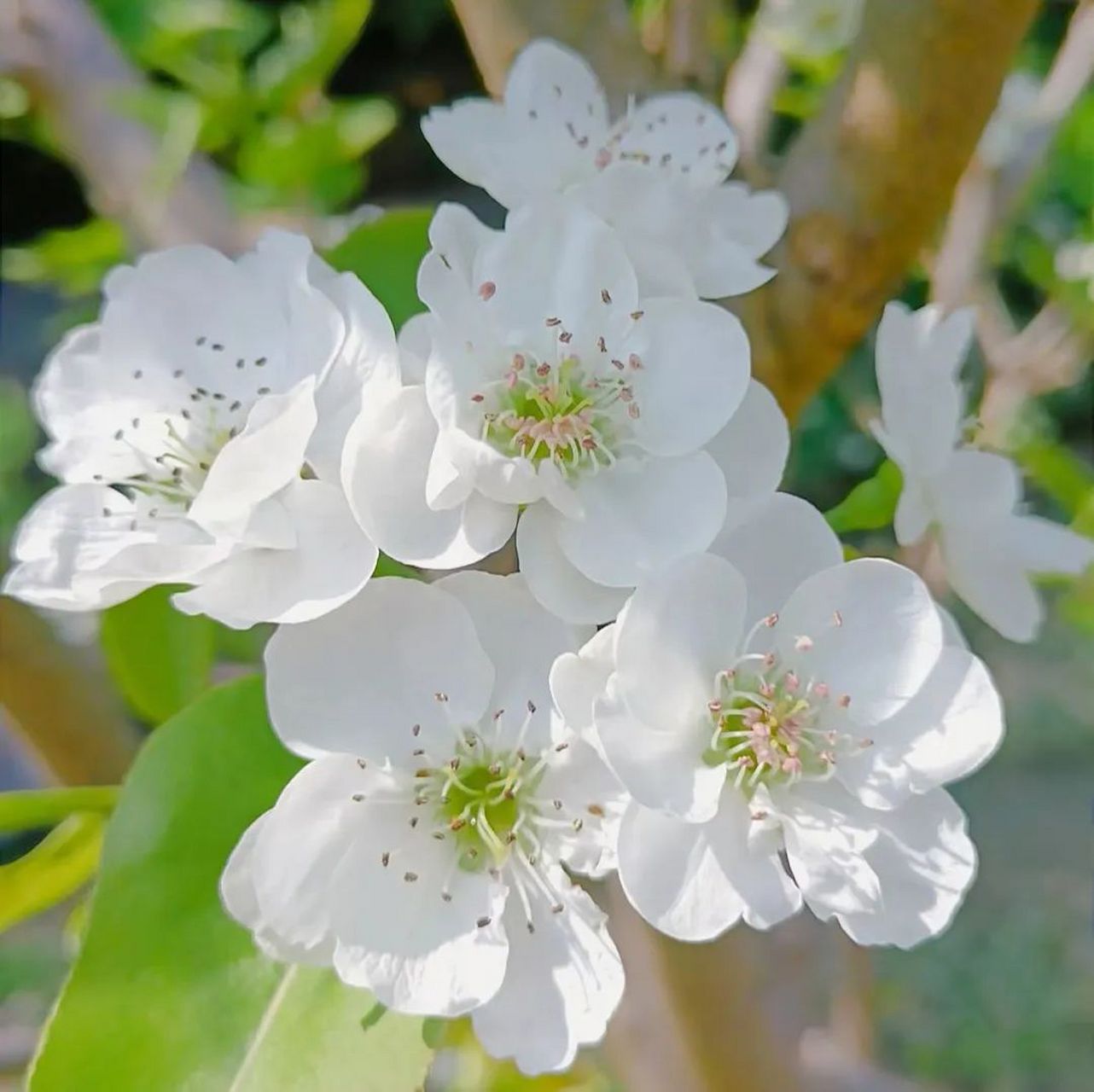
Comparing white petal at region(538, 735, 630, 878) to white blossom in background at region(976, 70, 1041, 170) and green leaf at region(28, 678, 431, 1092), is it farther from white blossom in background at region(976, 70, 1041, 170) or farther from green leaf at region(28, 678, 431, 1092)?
white blossom in background at region(976, 70, 1041, 170)

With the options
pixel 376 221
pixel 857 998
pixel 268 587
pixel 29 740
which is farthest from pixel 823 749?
pixel 857 998

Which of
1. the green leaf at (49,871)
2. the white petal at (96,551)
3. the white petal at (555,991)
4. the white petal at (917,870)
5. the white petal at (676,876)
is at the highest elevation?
the white petal at (96,551)

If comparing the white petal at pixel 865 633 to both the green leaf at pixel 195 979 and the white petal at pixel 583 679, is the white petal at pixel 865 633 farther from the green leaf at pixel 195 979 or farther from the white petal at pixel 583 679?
the green leaf at pixel 195 979

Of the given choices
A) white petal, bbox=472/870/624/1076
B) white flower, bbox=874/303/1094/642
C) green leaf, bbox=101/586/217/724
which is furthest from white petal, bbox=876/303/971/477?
green leaf, bbox=101/586/217/724

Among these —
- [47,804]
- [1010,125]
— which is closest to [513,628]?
[47,804]

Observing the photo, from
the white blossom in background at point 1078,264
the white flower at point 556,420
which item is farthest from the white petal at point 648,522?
the white blossom in background at point 1078,264

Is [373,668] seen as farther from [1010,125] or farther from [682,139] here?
[1010,125]
